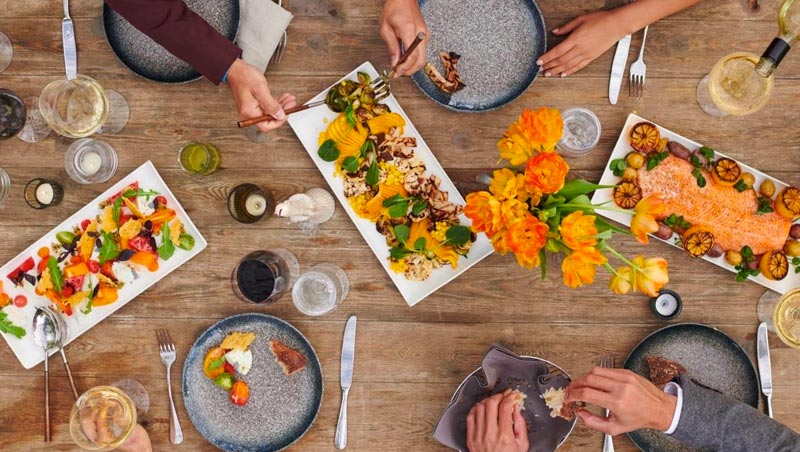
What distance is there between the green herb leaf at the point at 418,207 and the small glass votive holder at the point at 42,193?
85 cm

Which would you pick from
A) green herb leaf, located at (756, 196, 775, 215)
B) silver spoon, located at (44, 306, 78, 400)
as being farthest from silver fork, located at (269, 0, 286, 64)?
green herb leaf, located at (756, 196, 775, 215)

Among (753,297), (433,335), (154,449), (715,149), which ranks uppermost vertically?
(715,149)

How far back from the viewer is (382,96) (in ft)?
4.35

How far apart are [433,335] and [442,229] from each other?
10.9 inches

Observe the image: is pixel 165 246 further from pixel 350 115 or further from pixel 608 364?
pixel 608 364

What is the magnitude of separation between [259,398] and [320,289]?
12.0 inches

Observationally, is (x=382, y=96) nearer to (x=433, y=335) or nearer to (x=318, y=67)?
(x=318, y=67)

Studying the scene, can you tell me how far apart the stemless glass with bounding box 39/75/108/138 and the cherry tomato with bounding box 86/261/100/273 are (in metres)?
0.30

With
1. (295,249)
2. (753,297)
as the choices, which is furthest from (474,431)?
(753,297)

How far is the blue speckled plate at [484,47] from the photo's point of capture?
4.40ft

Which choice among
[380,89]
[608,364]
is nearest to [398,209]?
[380,89]

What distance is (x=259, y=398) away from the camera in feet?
4.63

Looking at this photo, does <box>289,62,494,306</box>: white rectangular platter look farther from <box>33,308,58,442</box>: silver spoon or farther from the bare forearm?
<box>33,308,58,442</box>: silver spoon

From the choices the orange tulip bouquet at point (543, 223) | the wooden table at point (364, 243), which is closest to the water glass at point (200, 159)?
the wooden table at point (364, 243)
